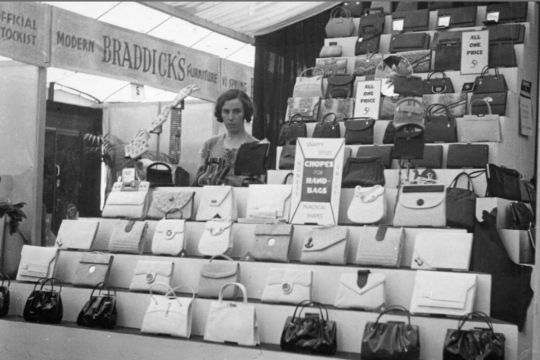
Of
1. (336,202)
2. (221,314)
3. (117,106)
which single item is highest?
(117,106)

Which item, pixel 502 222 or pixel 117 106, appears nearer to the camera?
pixel 502 222

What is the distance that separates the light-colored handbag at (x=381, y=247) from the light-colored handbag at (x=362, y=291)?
0.44 feet

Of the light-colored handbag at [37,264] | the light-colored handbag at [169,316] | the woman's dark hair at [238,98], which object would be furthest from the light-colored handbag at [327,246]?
the light-colored handbag at [37,264]

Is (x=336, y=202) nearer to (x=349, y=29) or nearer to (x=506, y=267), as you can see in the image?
(x=506, y=267)

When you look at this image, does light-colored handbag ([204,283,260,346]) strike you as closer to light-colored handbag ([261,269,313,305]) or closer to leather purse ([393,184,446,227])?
light-colored handbag ([261,269,313,305])

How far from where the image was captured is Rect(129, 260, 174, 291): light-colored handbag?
Answer: 5.79m

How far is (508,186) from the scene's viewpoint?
5812mm

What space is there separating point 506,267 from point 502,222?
0.57 m

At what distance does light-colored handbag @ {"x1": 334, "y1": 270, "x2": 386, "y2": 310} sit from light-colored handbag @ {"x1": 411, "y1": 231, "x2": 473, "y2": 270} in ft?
0.79

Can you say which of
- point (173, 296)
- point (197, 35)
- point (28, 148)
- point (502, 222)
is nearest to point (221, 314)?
point (173, 296)

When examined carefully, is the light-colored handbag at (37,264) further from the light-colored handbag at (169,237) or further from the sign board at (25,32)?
the sign board at (25,32)

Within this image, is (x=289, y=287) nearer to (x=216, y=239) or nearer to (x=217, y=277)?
(x=217, y=277)

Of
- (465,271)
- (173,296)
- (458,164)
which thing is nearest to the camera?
(465,271)

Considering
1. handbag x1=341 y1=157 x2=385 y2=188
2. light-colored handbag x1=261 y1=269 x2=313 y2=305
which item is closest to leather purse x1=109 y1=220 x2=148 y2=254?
light-colored handbag x1=261 y1=269 x2=313 y2=305
